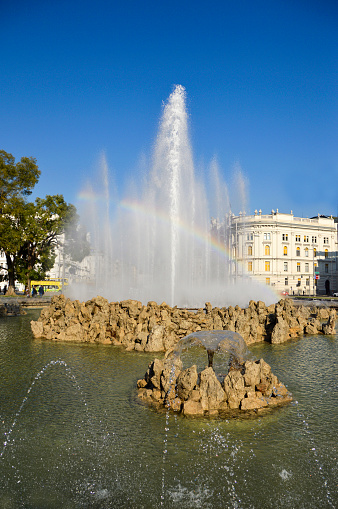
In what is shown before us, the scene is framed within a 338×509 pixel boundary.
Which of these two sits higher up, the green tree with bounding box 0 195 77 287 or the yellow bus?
the green tree with bounding box 0 195 77 287

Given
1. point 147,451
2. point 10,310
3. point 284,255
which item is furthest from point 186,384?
point 284,255

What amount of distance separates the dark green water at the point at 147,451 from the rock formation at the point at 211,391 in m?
0.51

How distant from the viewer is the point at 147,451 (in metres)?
7.97

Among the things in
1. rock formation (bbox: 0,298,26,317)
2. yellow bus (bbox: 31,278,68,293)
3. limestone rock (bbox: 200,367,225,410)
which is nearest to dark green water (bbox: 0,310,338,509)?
limestone rock (bbox: 200,367,225,410)

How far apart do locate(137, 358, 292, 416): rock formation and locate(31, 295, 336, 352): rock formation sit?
7.69 meters

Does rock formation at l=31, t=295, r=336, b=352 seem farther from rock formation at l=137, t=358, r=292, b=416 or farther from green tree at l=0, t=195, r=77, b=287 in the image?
green tree at l=0, t=195, r=77, b=287

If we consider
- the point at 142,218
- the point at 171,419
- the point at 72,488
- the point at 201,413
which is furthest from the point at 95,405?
the point at 142,218

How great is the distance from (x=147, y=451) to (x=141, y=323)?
13.1m

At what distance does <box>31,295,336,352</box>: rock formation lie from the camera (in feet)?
68.1

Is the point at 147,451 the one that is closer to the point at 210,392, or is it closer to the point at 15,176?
the point at 210,392

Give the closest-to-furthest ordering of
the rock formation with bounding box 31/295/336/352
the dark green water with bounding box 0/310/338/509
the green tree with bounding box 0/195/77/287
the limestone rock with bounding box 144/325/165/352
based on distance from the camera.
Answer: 1. the dark green water with bounding box 0/310/338/509
2. the limestone rock with bounding box 144/325/165/352
3. the rock formation with bounding box 31/295/336/352
4. the green tree with bounding box 0/195/77/287

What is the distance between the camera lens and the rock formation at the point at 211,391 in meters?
10.4

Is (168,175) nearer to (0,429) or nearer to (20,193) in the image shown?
(20,193)

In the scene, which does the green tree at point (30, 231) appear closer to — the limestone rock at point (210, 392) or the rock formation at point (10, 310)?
the rock formation at point (10, 310)
